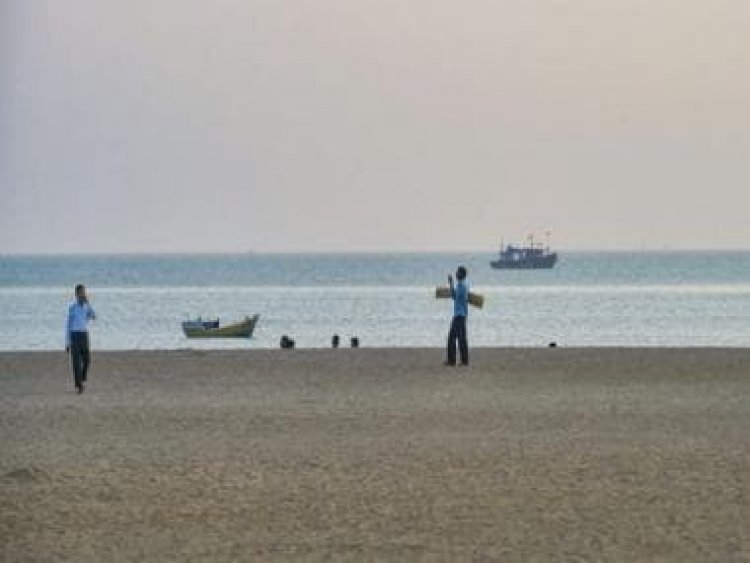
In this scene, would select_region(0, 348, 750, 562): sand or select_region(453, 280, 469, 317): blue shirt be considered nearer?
select_region(0, 348, 750, 562): sand

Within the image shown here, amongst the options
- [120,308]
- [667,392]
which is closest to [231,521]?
[667,392]

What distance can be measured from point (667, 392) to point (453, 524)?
40.0 ft

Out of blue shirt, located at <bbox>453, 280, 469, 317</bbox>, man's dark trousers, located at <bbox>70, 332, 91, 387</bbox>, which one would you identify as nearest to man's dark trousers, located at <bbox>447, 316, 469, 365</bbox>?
blue shirt, located at <bbox>453, 280, 469, 317</bbox>

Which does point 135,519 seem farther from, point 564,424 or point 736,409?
point 736,409

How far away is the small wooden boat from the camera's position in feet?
180

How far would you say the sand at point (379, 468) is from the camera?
12383mm

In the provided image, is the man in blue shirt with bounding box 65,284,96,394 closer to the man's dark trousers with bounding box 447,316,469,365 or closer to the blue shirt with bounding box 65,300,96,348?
the blue shirt with bounding box 65,300,96,348

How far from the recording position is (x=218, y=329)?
56.0m

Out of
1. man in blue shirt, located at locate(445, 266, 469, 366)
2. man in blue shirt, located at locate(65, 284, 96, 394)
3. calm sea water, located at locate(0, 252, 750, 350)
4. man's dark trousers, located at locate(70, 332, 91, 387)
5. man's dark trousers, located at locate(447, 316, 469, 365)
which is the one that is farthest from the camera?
calm sea water, located at locate(0, 252, 750, 350)

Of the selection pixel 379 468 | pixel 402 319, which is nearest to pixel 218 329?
pixel 402 319

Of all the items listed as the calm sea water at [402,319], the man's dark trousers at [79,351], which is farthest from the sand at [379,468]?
the calm sea water at [402,319]

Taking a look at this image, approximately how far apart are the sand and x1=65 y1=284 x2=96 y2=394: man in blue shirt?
0.37 m

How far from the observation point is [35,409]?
2225 cm

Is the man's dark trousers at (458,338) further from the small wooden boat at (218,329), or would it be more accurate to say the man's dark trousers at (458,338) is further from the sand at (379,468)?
the small wooden boat at (218,329)
